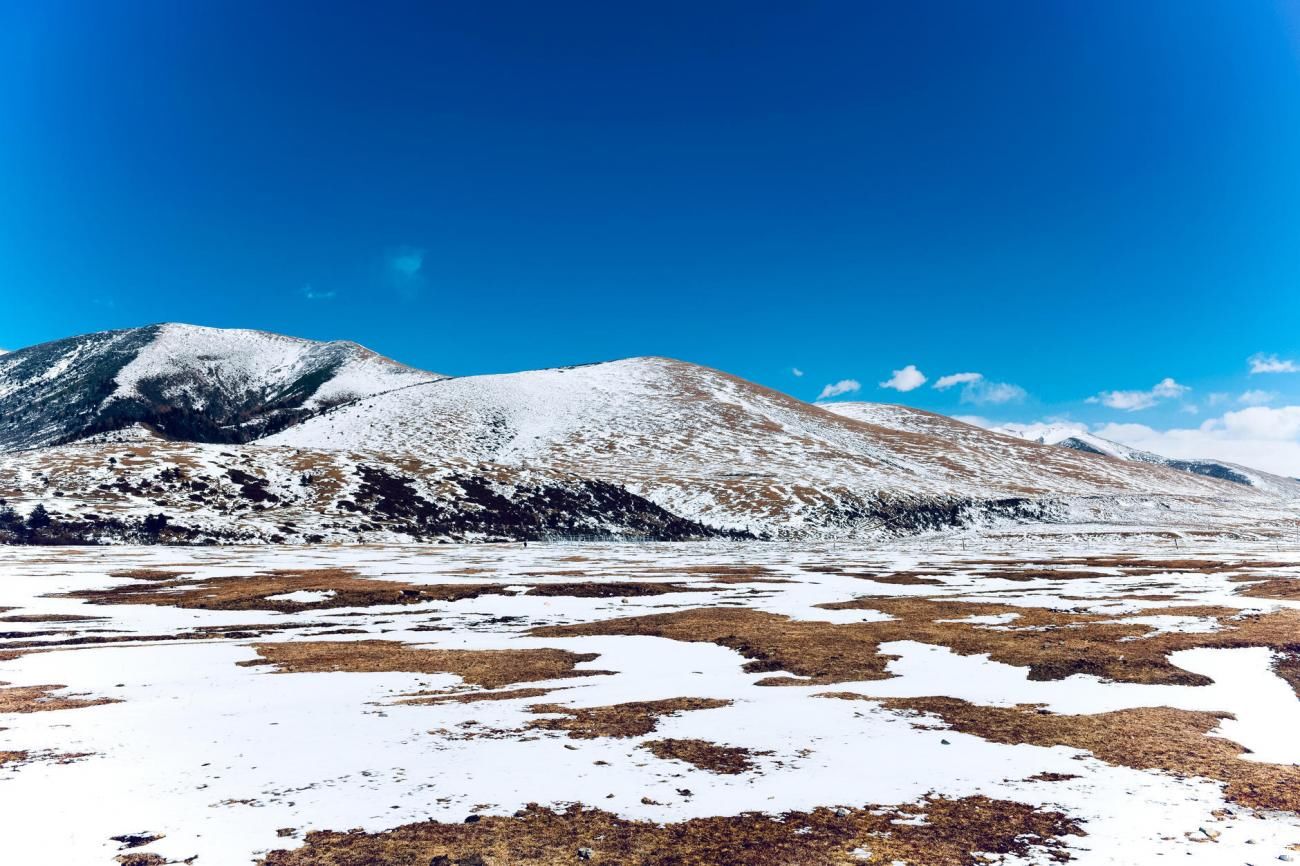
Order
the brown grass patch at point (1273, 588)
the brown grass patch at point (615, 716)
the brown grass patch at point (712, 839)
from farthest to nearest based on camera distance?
1. the brown grass patch at point (1273, 588)
2. the brown grass patch at point (615, 716)
3. the brown grass patch at point (712, 839)

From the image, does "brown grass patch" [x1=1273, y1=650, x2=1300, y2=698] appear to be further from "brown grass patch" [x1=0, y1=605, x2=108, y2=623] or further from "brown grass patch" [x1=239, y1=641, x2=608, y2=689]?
"brown grass patch" [x1=0, y1=605, x2=108, y2=623]

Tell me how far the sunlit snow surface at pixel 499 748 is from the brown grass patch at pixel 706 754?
0.27 metres

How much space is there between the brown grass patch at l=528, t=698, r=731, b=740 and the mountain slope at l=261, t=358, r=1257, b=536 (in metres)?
73.8

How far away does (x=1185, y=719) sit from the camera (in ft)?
41.3

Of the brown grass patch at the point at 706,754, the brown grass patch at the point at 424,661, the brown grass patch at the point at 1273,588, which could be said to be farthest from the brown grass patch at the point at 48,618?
the brown grass patch at the point at 1273,588

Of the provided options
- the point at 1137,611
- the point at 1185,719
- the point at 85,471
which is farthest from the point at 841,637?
the point at 85,471

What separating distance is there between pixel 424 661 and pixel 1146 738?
52.5 feet

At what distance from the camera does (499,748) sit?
11.0 meters

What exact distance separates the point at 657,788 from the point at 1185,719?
33.4 ft

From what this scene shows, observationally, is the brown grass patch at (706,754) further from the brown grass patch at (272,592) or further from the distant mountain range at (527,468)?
the distant mountain range at (527,468)

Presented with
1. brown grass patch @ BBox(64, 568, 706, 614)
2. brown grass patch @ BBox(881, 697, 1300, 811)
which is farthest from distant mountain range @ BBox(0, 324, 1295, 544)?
brown grass patch @ BBox(881, 697, 1300, 811)

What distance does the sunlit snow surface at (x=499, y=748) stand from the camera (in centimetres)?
820

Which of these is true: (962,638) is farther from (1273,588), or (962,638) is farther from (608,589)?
(1273,588)

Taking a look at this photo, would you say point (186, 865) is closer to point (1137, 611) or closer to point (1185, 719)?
point (1185, 719)
